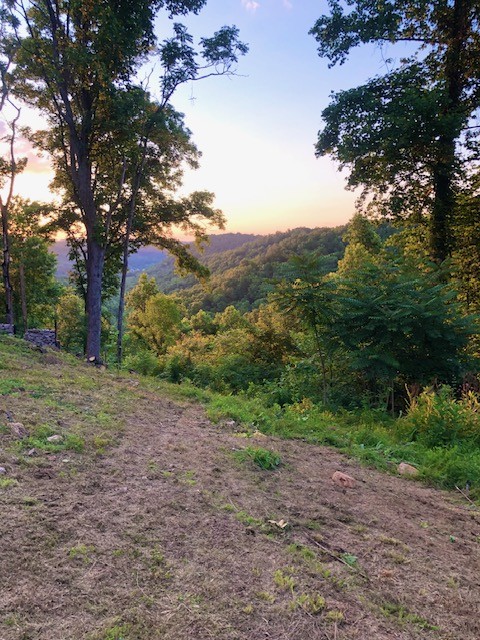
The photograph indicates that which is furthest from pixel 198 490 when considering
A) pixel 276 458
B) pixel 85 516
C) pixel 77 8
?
pixel 77 8

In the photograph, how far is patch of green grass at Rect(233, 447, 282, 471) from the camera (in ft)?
12.8

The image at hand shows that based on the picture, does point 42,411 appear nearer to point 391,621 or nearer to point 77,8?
point 391,621

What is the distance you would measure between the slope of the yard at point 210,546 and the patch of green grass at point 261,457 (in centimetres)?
10

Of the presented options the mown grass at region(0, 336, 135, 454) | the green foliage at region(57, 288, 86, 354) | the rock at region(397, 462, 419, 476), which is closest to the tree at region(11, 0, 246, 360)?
the mown grass at region(0, 336, 135, 454)

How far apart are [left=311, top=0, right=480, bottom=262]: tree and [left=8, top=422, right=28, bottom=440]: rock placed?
984 cm

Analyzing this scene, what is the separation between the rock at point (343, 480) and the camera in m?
3.64

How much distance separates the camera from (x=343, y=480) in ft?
12.1

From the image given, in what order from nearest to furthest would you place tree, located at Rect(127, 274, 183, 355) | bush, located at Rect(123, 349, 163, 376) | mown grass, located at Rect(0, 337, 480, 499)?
mown grass, located at Rect(0, 337, 480, 499) → bush, located at Rect(123, 349, 163, 376) → tree, located at Rect(127, 274, 183, 355)

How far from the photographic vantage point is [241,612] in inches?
74.1

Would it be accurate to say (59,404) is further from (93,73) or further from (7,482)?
(93,73)

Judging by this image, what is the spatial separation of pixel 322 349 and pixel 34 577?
21.6ft

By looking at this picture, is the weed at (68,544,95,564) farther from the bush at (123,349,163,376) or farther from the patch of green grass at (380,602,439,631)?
the bush at (123,349,163,376)

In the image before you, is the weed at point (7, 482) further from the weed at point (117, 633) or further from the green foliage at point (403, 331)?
the green foliage at point (403, 331)

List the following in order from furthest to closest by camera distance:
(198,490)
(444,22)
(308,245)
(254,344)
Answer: (308,245), (254,344), (444,22), (198,490)
